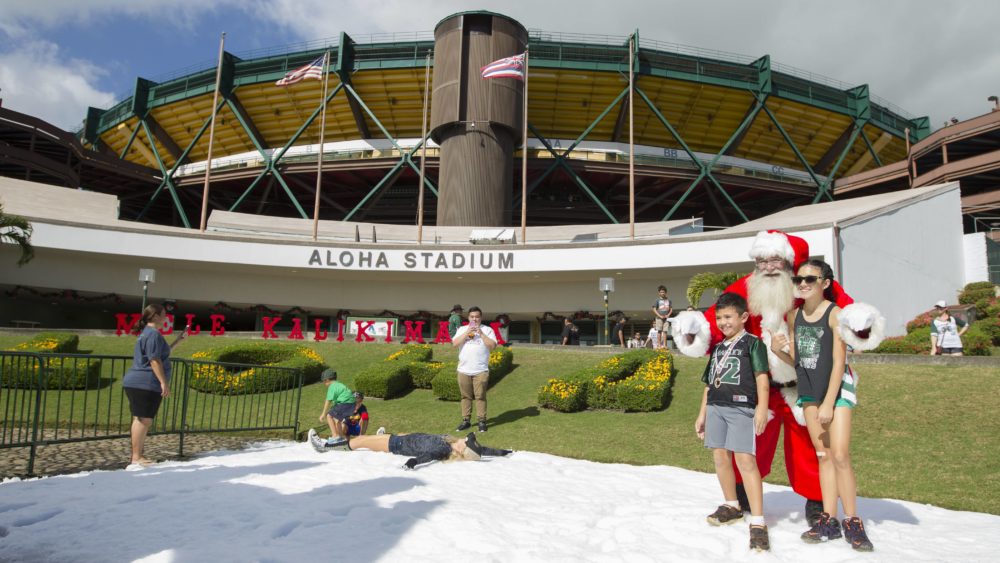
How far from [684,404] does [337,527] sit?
8260mm

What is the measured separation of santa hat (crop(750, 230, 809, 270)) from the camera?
15.1 feet

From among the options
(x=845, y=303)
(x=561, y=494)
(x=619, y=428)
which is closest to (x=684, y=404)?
(x=619, y=428)

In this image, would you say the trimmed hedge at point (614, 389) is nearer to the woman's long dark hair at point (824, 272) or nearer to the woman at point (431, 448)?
the woman at point (431, 448)

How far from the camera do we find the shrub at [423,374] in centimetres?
1400

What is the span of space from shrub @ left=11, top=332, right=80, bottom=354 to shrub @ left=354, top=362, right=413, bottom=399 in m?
9.65

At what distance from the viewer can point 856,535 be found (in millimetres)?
3924

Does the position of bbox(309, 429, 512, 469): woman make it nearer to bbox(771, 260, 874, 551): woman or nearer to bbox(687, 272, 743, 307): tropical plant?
bbox(771, 260, 874, 551): woman

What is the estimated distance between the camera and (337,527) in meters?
4.16

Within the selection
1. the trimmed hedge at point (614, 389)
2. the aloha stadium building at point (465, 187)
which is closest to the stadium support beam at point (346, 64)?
the aloha stadium building at point (465, 187)

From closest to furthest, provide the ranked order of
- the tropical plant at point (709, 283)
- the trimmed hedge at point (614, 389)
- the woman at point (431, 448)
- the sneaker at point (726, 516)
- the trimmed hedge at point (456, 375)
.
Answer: the sneaker at point (726, 516)
the woman at point (431, 448)
the trimmed hedge at point (614, 389)
the trimmed hedge at point (456, 375)
the tropical plant at point (709, 283)

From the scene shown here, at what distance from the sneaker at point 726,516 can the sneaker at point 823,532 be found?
0.45 meters

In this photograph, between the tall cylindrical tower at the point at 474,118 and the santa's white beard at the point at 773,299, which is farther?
the tall cylindrical tower at the point at 474,118

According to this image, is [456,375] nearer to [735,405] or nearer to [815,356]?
[735,405]

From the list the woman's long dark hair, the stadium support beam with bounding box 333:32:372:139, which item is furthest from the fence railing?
the stadium support beam with bounding box 333:32:372:139
